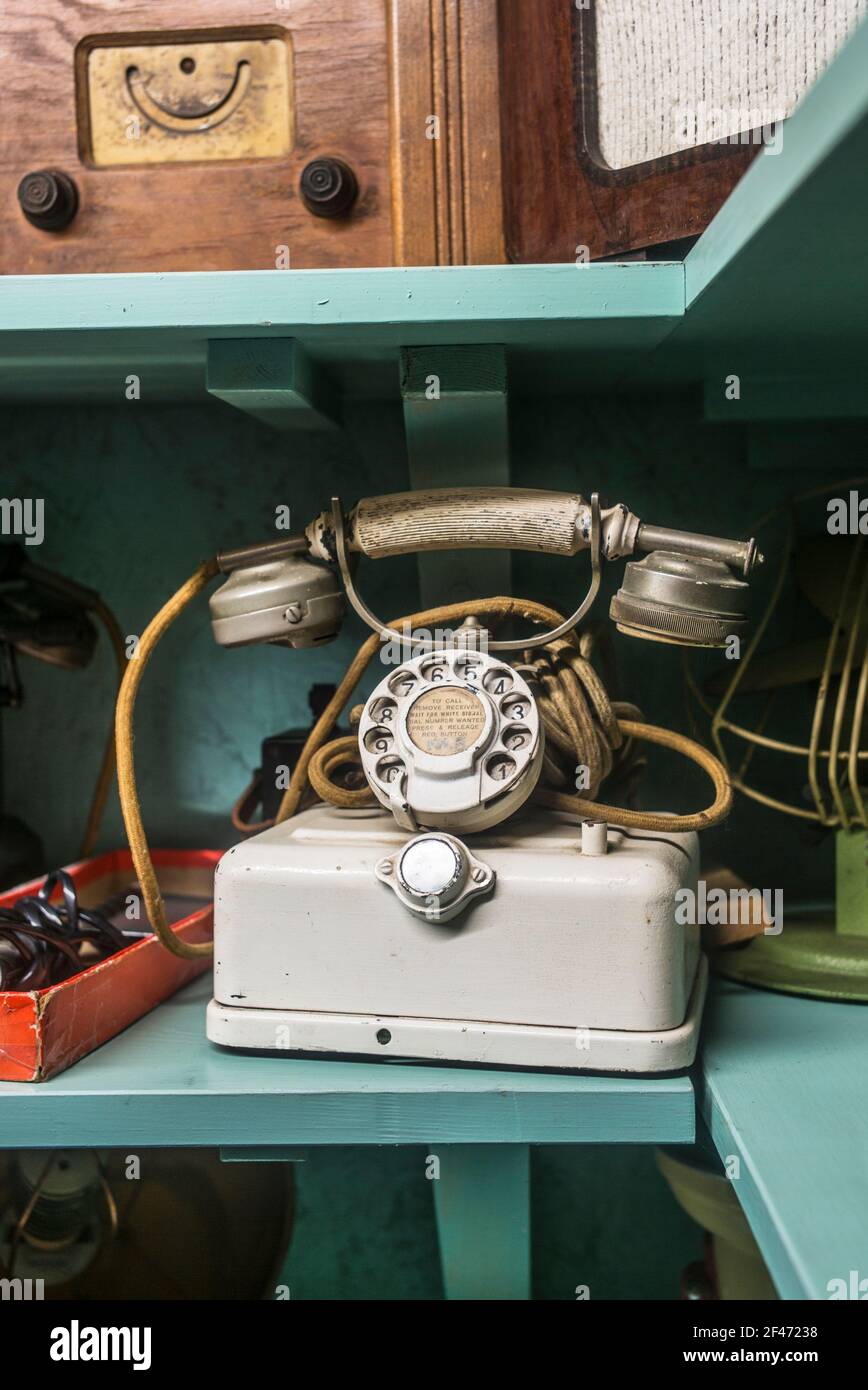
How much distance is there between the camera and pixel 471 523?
87 cm

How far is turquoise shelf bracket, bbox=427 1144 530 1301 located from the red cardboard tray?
26 cm

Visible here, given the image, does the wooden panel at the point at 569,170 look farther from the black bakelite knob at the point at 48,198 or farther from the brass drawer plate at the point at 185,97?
the black bakelite knob at the point at 48,198

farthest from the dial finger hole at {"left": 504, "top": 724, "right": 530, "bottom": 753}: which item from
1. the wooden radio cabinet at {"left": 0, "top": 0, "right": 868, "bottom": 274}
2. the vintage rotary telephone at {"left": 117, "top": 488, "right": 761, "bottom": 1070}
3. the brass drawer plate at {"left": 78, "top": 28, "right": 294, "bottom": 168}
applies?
the brass drawer plate at {"left": 78, "top": 28, "right": 294, "bottom": 168}

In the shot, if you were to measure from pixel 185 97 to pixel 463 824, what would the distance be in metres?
0.61

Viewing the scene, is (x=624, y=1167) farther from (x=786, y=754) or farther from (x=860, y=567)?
(x=860, y=567)

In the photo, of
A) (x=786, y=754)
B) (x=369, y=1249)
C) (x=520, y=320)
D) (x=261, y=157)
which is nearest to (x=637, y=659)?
(x=786, y=754)

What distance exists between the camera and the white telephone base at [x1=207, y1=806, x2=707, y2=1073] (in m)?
0.72

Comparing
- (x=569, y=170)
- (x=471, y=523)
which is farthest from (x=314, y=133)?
(x=471, y=523)

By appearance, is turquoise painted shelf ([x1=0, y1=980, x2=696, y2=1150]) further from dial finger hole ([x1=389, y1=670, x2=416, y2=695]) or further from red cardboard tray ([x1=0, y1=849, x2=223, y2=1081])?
dial finger hole ([x1=389, y1=670, x2=416, y2=695])

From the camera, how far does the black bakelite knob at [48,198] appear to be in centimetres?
89

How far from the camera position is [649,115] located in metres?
0.80

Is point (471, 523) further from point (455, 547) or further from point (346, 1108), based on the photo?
point (346, 1108)

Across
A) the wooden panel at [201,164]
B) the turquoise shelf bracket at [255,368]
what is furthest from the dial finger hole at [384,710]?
the wooden panel at [201,164]

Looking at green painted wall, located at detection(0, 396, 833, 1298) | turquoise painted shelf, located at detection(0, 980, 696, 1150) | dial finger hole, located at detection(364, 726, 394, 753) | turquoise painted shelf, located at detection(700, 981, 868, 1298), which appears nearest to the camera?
turquoise painted shelf, located at detection(700, 981, 868, 1298)
